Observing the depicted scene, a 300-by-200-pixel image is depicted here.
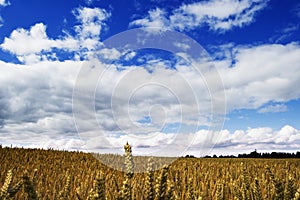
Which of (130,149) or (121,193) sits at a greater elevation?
(130,149)

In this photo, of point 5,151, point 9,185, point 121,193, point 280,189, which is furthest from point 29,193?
point 5,151

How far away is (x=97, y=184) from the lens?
2.90 ft

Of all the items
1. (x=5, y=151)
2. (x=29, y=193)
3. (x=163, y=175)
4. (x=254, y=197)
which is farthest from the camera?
(x=5, y=151)

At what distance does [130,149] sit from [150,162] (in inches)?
2.9

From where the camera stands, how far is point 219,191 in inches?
Answer: 66.9

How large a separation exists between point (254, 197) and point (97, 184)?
4.55 feet

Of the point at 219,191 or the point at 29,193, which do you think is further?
the point at 219,191

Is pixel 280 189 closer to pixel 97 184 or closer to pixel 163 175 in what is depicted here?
pixel 163 175

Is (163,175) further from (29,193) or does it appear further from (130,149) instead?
(29,193)

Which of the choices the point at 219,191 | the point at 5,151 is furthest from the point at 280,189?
the point at 5,151

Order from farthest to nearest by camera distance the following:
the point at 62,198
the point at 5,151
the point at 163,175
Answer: the point at 5,151 → the point at 62,198 → the point at 163,175

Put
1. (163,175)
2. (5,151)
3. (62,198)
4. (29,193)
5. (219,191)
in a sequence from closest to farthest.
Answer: (29,193)
(163,175)
(62,198)
(219,191)
(5,151)

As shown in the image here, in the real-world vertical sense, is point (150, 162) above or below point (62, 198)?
above

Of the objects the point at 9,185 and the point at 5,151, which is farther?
the point at 5,151
